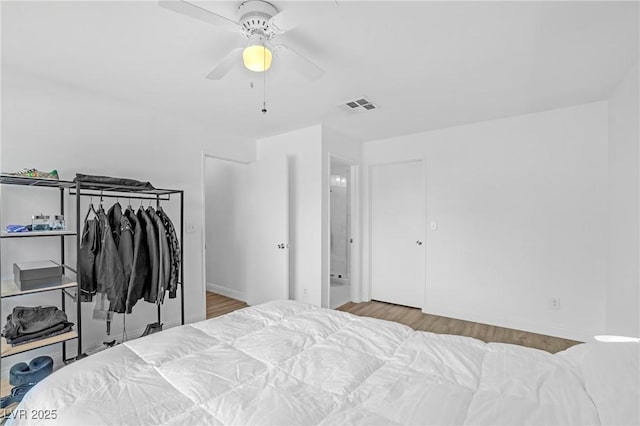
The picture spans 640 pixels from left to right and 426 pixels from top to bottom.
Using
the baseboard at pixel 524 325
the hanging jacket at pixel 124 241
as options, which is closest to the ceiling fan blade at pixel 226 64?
the hanging jacket at pixel 124 241

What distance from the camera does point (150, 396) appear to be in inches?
42.1

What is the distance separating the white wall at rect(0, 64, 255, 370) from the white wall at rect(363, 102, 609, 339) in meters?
2.78

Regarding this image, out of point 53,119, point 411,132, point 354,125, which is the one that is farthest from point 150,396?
point 411,132

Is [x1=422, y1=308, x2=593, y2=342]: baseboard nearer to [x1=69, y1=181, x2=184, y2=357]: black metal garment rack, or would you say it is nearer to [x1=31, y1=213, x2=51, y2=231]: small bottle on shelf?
[x1=69, y1=181, x2=184, y2=357]: black metal garment rack

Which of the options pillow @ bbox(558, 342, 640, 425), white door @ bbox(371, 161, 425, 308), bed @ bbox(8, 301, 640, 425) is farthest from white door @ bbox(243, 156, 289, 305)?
pillow @ bbox(558, 342, 640, 425)

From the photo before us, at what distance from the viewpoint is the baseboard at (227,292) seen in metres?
4.35

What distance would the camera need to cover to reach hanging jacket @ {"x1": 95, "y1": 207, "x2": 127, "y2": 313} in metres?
2.44

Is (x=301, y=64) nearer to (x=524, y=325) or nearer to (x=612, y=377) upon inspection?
(x=612, y=377)

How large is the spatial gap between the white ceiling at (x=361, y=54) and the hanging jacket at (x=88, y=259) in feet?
3.90

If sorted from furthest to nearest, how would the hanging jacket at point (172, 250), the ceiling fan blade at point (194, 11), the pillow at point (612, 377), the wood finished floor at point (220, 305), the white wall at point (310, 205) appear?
the wood finished floor at point (220, 305) → the white wall at point (310, 205) → the hanging jacket at point (172, 250) → the ceiling fan blade at point (194, 11) → the pillow at point (612, 377)

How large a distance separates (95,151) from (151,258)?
109 cm

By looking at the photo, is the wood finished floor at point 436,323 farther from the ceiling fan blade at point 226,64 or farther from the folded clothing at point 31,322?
the ceiling fan blade at point 226,64

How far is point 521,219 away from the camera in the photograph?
10.7 feet

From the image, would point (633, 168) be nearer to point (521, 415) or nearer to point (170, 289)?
point (521, 415)
